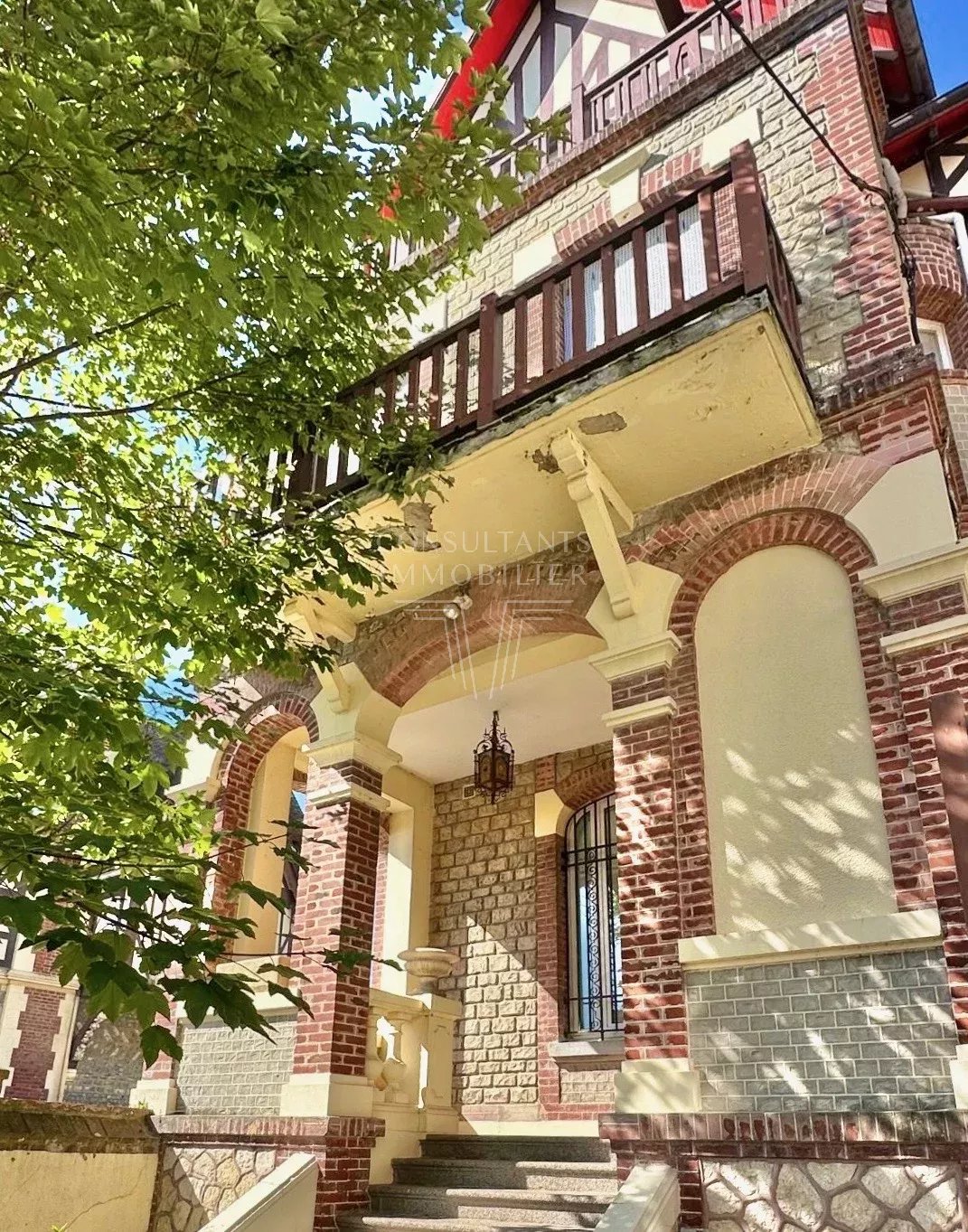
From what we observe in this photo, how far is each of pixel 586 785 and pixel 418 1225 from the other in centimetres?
451

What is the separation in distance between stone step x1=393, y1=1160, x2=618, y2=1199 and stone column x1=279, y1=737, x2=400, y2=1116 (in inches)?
32.7

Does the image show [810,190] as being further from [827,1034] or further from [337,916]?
[337,916]

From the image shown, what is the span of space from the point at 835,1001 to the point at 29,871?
3.95 metres

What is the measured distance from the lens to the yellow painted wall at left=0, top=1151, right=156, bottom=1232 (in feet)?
20.7

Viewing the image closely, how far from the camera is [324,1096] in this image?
6.78 m

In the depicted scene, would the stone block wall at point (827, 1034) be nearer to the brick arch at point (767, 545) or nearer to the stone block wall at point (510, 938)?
the brick arch at point (767, 545)

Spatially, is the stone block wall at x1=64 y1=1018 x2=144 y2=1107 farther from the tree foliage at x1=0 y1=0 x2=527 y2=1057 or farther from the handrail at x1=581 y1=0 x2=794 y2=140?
the handrail at x1=581 y1=0 x2=794 y2=140

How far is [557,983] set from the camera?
29.9 ft

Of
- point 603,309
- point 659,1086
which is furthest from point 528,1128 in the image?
point 603,309

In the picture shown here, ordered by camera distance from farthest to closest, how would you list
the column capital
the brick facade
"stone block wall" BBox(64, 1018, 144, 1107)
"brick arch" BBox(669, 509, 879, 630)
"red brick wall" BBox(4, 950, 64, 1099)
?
"red brick wall" BBox(4, 950, 64, 1099) < "stone block wall" BBox(64, 1018, 144, 1107) < the column capital < the brick facade < "brick arch" BBox(669, 509, 879, 630)

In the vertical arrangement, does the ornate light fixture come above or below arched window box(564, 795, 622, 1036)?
above

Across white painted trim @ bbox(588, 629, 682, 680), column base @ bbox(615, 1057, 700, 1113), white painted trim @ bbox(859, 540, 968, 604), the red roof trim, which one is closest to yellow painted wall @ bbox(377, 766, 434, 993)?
white painted trim @ bbox(588, 629, 682, 680)

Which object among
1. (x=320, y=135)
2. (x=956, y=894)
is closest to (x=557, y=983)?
(x=956, y=894)

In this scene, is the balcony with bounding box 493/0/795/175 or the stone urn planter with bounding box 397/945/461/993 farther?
the balcony with bounding box 493/0/795/175
